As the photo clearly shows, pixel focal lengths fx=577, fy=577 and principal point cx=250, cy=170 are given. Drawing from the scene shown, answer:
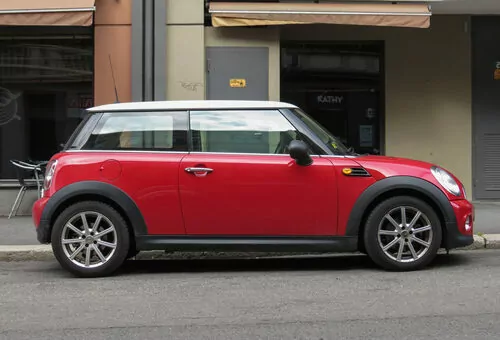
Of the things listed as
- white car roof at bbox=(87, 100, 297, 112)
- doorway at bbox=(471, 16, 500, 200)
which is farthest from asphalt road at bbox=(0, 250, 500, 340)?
doorway at bbox=(471, 16, 500, 200)

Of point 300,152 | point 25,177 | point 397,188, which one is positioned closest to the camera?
point 300,152

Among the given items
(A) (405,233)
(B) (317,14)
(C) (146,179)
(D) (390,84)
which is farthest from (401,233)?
(D) (390,84)

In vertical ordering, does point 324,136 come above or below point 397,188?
above

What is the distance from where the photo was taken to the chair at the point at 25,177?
31.9 ft

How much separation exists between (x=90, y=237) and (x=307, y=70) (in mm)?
6991

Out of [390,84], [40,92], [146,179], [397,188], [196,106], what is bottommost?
[397,188]

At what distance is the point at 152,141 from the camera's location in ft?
19.9

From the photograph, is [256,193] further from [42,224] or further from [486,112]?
[486,112]

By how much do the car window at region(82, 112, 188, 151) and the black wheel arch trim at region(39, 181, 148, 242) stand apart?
1.41ft

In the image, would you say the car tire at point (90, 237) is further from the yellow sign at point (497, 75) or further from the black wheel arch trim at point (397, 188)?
the yellow sign at point (497, 75)

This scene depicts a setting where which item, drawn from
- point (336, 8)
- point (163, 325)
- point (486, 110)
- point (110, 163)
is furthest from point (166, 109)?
point (486, 110)

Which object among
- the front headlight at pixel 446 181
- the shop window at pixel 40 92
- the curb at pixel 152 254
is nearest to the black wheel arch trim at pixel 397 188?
the front headlight at pixel 446 181

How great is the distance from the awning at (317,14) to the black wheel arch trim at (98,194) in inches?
188

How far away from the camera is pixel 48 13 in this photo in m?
9.21
